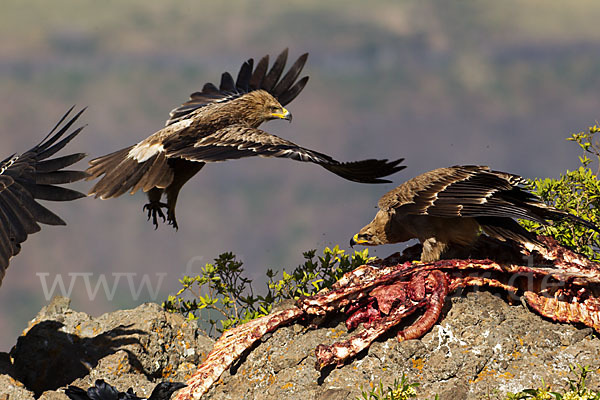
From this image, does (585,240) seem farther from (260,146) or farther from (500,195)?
(260,146)

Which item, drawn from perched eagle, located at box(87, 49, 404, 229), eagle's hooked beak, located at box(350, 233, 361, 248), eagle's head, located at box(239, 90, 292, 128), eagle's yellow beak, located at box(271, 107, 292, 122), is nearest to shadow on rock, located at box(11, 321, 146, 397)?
perched eagle, located at box(87, 49, 404, 229)

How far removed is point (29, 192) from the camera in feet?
20.8

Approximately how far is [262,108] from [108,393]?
5.63m

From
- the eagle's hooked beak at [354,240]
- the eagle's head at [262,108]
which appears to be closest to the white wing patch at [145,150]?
the eagle's head at [262,108]

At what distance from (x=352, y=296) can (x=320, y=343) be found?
43cm

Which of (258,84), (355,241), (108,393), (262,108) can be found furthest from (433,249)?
(258,84)

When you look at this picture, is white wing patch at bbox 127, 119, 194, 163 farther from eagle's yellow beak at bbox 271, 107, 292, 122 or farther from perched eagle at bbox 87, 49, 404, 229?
eagle's yellow beak at bbox 271, 107, 292, 122

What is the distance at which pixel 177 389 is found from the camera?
497 cm

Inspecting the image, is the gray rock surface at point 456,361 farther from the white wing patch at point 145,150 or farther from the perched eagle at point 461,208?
the white wing patch at point 145,150

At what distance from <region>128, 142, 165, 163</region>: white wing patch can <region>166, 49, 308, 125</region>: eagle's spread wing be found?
8.56 feet

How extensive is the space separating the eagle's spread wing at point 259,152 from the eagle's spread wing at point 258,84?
3003 millimetres

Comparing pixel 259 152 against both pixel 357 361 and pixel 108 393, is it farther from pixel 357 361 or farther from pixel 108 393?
pixel 108 393

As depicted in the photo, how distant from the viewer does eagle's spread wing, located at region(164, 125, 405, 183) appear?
5.84m

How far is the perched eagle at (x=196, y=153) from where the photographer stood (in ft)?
20.0
